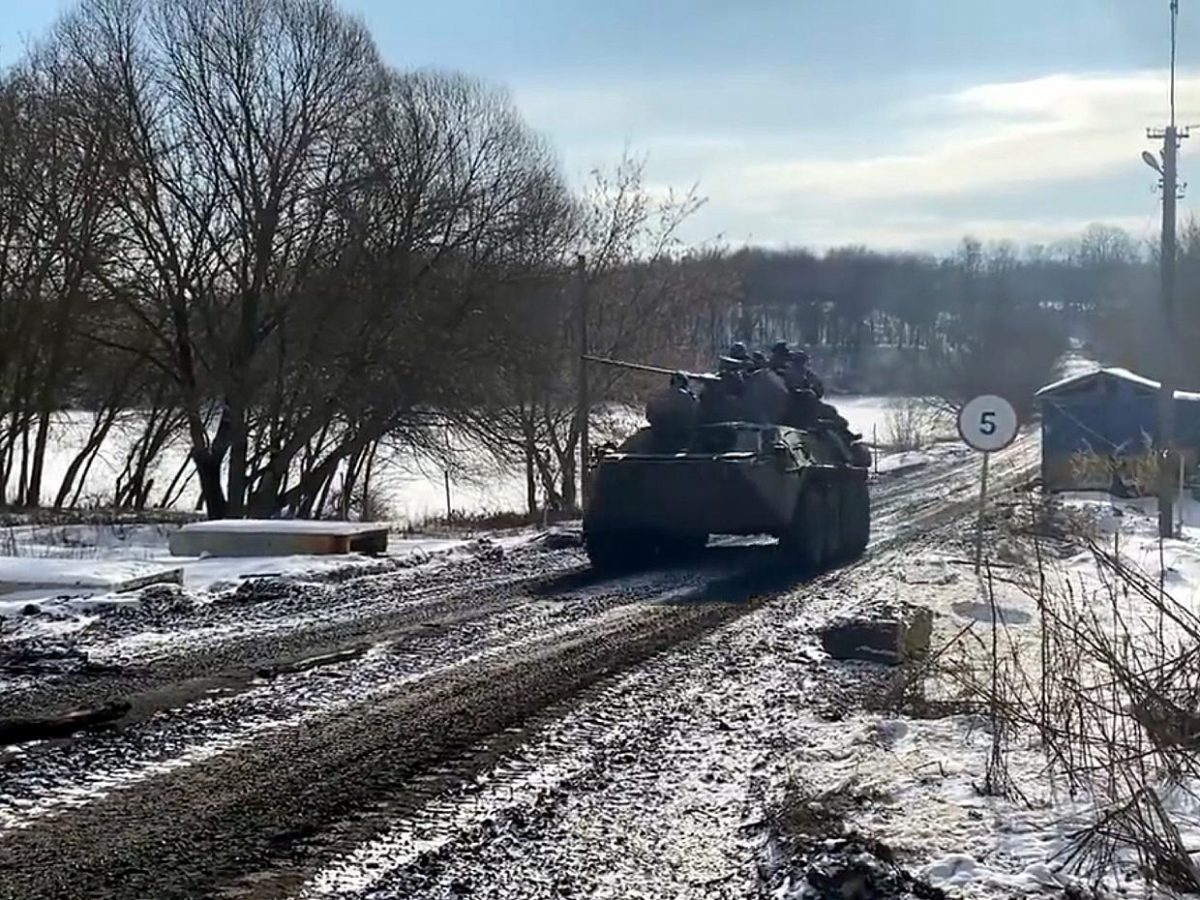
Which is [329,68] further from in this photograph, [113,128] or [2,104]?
[2,104]

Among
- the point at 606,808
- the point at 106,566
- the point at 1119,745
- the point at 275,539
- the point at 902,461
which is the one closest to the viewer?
the point at 1119,745

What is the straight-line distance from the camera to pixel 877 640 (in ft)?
35.3

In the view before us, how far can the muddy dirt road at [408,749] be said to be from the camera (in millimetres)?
5508

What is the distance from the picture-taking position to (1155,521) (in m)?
26.5

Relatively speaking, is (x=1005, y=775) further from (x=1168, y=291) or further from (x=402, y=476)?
(x=402, y=476)

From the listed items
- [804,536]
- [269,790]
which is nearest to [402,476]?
[804,536]

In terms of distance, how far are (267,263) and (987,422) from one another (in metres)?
18.8

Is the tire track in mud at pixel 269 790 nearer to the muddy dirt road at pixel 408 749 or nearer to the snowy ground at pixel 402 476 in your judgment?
the muddy dirt road at pixel 408 749

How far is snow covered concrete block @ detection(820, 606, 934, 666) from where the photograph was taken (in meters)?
10.4

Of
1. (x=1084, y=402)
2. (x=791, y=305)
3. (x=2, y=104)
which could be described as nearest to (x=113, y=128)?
(x=2, y=104)

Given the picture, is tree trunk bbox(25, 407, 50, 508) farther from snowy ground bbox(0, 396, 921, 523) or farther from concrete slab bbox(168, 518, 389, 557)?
concrete slab bbox(168, 518, 389, 557)

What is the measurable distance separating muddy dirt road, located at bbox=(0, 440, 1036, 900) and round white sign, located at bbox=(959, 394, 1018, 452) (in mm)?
3175

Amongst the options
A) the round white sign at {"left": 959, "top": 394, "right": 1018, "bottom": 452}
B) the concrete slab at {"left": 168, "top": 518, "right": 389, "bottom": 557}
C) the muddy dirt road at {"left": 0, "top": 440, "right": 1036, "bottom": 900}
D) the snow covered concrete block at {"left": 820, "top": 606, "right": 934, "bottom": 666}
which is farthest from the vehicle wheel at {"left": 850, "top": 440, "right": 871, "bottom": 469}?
the snow covered concrete block at {"left": 820, "top": 606, "right": 934, "bottom": 666}

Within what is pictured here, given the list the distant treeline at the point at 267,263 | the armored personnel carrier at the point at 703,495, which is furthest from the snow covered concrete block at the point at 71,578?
the distant treeline at the point at 267,263
